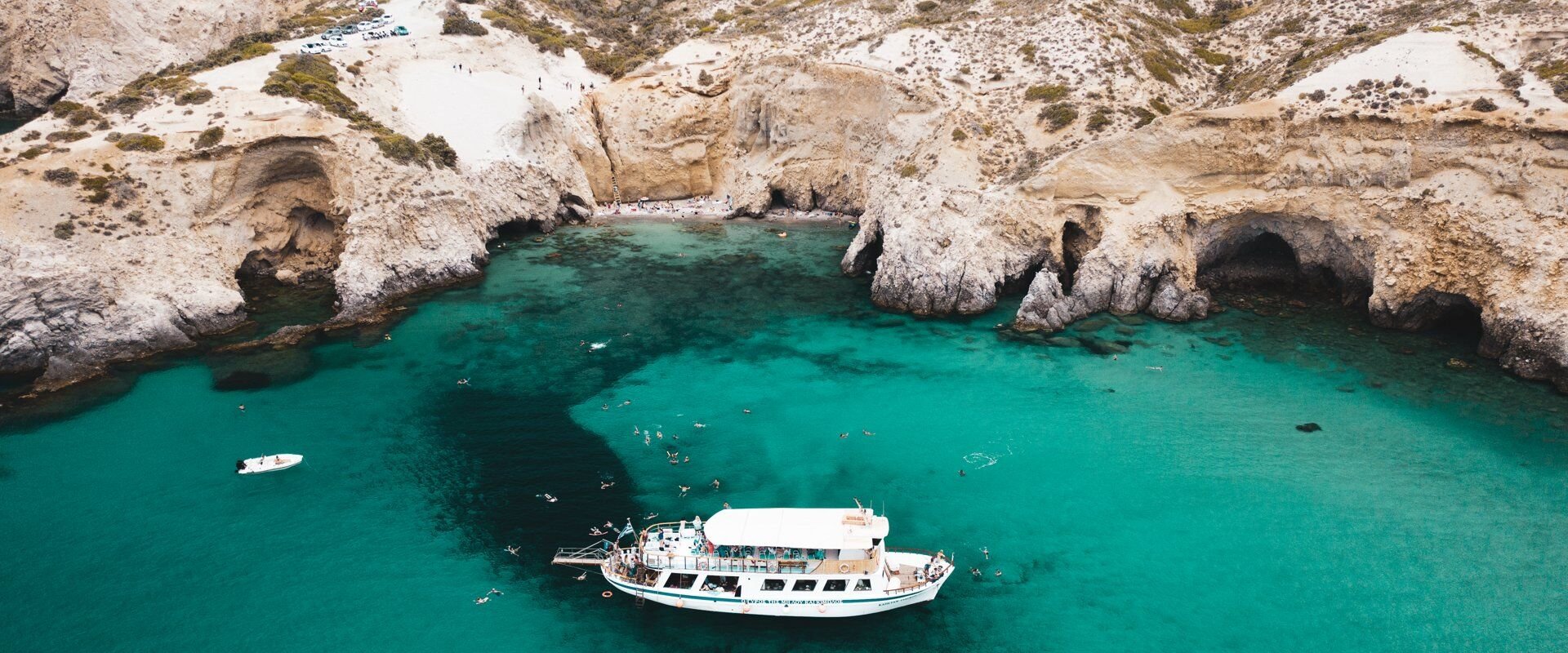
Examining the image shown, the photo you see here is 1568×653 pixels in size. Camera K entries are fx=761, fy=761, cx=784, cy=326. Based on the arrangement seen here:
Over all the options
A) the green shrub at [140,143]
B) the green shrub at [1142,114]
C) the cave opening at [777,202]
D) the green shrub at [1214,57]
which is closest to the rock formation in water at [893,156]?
the green shrub at [140,143]

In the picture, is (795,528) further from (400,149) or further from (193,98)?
(193,98)

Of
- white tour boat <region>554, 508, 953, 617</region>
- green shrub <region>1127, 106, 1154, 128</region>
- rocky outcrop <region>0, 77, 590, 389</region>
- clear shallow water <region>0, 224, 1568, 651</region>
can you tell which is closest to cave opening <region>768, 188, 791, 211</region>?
rocky outcrop <region>0, 77, 590, 389</region>

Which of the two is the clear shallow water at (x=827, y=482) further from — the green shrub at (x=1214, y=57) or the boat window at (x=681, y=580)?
the green shrub at (x=1214, y=57)

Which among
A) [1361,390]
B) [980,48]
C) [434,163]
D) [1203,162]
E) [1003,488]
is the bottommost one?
[1003,488]

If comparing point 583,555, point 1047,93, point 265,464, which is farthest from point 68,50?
point 1047,93

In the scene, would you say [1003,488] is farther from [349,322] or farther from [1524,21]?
[1524,21]

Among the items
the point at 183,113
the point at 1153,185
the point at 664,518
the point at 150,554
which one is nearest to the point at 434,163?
the point at 183,113

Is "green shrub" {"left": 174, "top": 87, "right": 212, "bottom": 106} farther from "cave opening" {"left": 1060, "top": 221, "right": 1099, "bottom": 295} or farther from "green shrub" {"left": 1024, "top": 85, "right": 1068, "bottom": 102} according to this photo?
"cave opening" {"left": 1060, "top": 221, "right": 1099, "bottom": 295}
